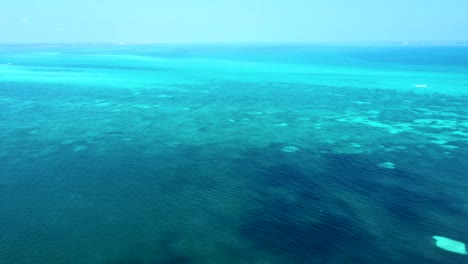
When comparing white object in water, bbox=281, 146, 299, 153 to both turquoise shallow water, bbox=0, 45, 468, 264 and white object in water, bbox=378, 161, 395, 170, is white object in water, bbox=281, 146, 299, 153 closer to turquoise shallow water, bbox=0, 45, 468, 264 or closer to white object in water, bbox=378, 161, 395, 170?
turquoise shallow water, bbox=0, 45, 468, 264

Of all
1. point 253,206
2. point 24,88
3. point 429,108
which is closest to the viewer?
point 253,206

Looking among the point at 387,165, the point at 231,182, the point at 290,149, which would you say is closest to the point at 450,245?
the point at 387,165

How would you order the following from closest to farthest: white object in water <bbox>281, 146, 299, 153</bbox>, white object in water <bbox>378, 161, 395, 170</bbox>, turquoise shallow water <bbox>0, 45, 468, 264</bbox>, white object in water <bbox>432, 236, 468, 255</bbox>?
white object in water <bbox>432, 236, 468, 255</bbox>
turquoise shallow water <bbox>0, 45, 468, 264</bbox>
white object in water <bbox>378, 161, 395, 170</bbox>
white object in water <bbox>281, 146, 299, 153</bbox>

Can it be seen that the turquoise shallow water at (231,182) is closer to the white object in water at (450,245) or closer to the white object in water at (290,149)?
the white object in water at (290,149)

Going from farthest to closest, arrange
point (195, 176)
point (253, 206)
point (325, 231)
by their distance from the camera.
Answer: point (195, 176), point (253, 206), point (325, 231)

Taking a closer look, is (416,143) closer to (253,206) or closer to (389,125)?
(389,125)

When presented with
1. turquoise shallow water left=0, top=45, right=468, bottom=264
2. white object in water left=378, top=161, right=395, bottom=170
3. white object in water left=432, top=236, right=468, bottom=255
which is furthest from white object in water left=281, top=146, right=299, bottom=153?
white object in water left=432, top=236, right=468, bottom=255

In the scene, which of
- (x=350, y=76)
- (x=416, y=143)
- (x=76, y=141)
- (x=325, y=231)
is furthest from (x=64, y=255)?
(x=350, y=76)
